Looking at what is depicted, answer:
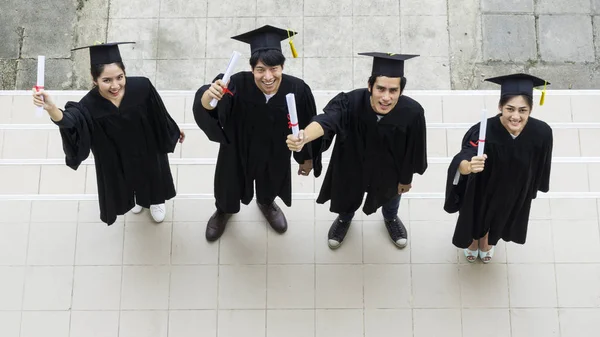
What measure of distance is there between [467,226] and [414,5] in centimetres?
260

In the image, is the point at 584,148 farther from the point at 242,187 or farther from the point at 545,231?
the point at 242,187

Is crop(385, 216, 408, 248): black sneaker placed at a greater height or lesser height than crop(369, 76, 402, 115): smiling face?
lesser

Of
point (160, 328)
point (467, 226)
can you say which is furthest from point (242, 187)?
point (467, 226)

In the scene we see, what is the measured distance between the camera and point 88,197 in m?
5.38

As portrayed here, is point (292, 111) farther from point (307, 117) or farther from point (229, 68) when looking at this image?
point (307, 117)

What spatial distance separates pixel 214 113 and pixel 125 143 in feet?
2.20

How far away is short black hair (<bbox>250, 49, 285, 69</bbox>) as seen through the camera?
4.02 meters

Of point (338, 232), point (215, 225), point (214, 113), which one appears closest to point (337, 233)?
point (338, 232)

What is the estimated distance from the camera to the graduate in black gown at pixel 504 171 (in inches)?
157

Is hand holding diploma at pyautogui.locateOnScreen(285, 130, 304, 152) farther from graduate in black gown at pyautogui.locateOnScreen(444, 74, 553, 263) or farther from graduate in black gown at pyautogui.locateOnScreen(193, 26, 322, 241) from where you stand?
graduate in black gown at pyautogui.locateOnScreen(444, 74, 553, 263)

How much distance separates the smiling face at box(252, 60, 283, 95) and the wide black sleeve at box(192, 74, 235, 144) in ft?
0.69

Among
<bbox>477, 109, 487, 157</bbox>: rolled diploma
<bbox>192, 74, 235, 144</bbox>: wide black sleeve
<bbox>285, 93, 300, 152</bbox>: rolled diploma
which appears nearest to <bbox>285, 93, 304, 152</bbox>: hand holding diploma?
<bbox>285, 93, 300, 152</bbox>: rolled diploma

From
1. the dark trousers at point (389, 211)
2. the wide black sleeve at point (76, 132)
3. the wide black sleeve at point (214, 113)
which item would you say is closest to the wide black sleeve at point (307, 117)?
the wide black sleeve at point (214, 113)

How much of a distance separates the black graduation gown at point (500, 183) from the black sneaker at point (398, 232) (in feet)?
1.44
